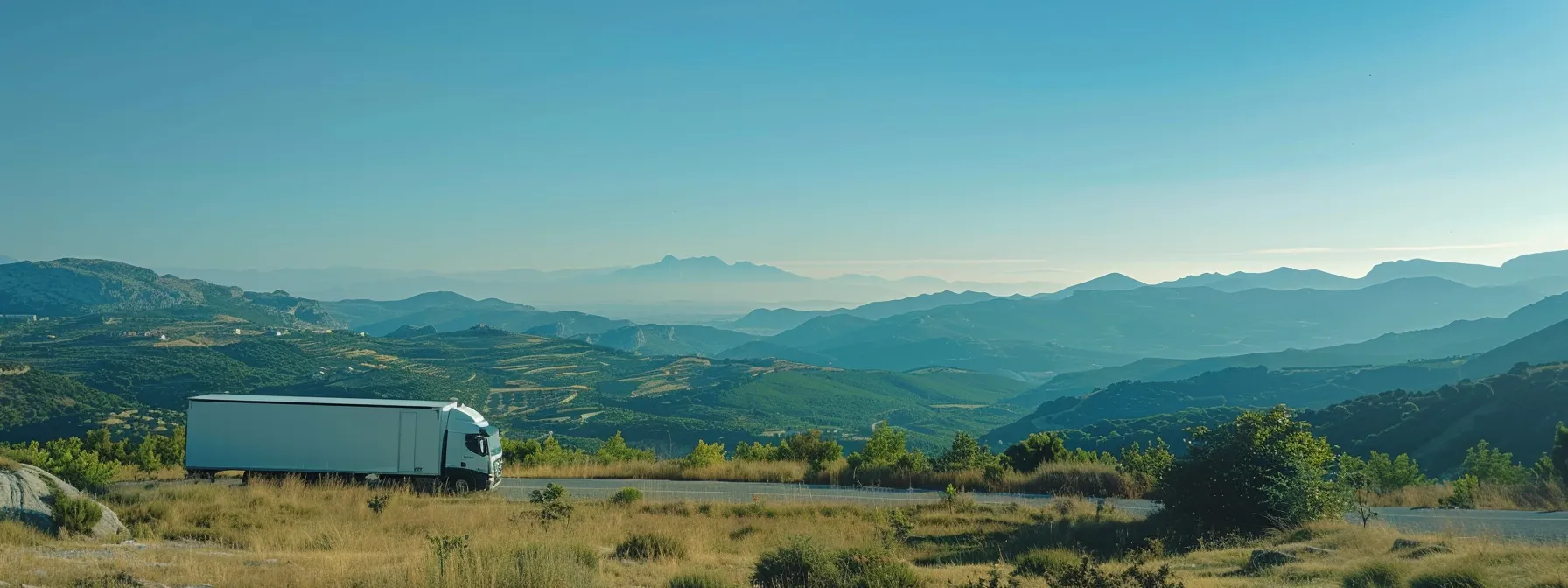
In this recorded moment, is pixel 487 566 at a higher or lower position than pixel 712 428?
higher

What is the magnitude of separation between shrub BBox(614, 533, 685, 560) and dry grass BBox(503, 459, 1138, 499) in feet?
41.3

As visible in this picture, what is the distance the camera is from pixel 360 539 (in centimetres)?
1380

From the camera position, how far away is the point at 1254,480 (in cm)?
1569

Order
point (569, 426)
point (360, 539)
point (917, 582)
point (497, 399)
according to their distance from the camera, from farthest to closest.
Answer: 1. point (497, 399)
2. point (569, 426)
3. point (360, 539)
4. point (917, 582)

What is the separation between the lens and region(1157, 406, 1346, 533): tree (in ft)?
50.0

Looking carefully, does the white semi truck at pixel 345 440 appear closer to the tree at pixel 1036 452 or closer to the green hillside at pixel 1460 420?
the tree at pixel 1036 452

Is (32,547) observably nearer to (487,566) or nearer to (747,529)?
(487,566)

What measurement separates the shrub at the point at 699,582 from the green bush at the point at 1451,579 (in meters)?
7.70

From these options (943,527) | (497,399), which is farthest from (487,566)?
(497,399)

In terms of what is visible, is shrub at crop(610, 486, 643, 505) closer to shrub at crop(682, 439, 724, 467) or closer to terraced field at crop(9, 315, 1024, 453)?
shrub at crop(682, 439, 724, 467)

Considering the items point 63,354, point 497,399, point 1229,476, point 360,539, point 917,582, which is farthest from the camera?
point 497,399

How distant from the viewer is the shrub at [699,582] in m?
9.46

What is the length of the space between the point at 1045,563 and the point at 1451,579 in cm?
450

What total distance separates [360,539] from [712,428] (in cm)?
14452
